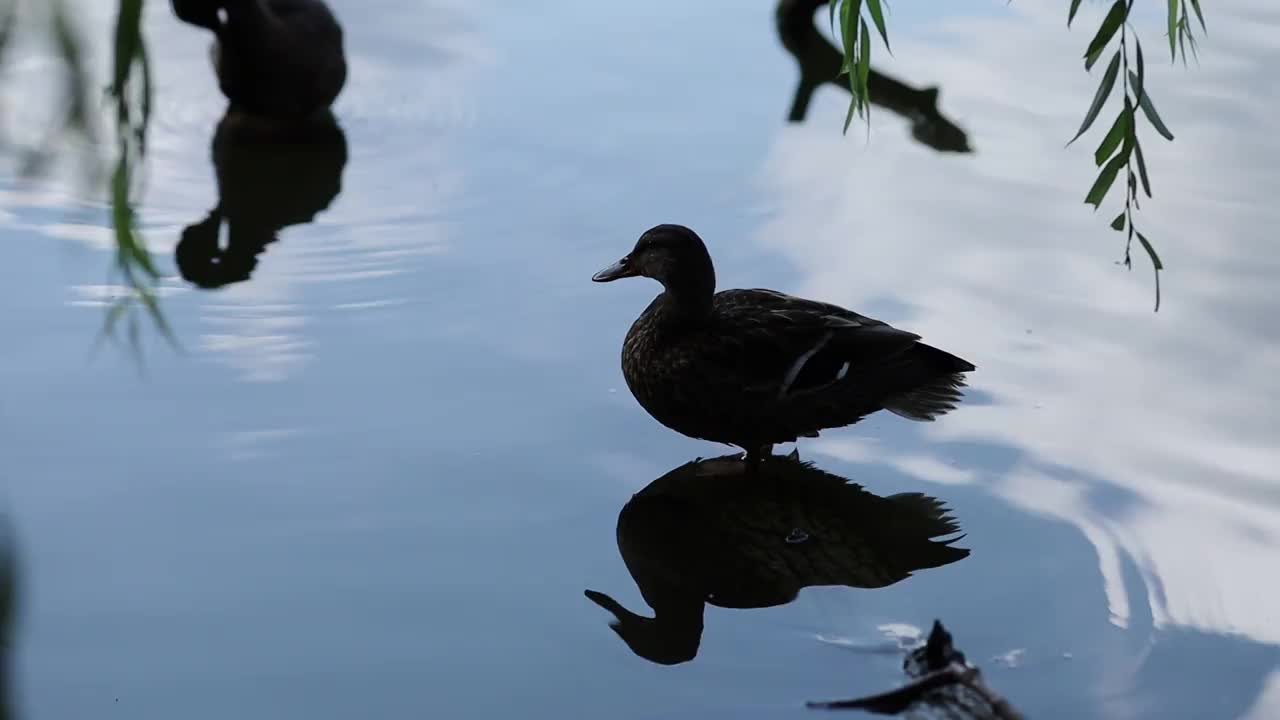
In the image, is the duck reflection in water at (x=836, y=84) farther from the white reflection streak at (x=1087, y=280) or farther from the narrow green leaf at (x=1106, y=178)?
the narrow green leaf at (x=1106, y=178)

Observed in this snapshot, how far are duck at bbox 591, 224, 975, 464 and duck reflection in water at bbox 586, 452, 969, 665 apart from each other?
0.14m

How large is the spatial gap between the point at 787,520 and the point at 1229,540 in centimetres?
109

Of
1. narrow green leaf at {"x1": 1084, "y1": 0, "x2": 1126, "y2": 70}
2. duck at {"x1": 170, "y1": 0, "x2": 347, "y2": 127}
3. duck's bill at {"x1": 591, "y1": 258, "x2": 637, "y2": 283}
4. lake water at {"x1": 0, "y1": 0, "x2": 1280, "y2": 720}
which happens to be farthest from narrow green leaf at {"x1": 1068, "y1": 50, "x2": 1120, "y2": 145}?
duck at {"x1": 170, "y1": 0, "x2": 347, "y2": 127}

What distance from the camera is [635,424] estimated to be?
4.55m

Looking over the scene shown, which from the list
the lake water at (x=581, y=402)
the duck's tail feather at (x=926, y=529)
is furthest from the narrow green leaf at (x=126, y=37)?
the duck's tail feather at (x=926, y=529)

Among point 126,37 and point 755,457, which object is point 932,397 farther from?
point 126,37

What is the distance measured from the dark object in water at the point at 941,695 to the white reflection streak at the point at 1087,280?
2.23 ft

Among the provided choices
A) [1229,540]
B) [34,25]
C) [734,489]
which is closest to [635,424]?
[734,489]

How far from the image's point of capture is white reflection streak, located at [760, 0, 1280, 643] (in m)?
4.11

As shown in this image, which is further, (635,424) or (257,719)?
(635,424)

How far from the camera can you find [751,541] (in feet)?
13.2

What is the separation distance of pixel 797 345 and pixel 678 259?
15.4 inches

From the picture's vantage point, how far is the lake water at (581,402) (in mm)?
3479

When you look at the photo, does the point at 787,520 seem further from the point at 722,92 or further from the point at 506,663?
the point at 722,92
